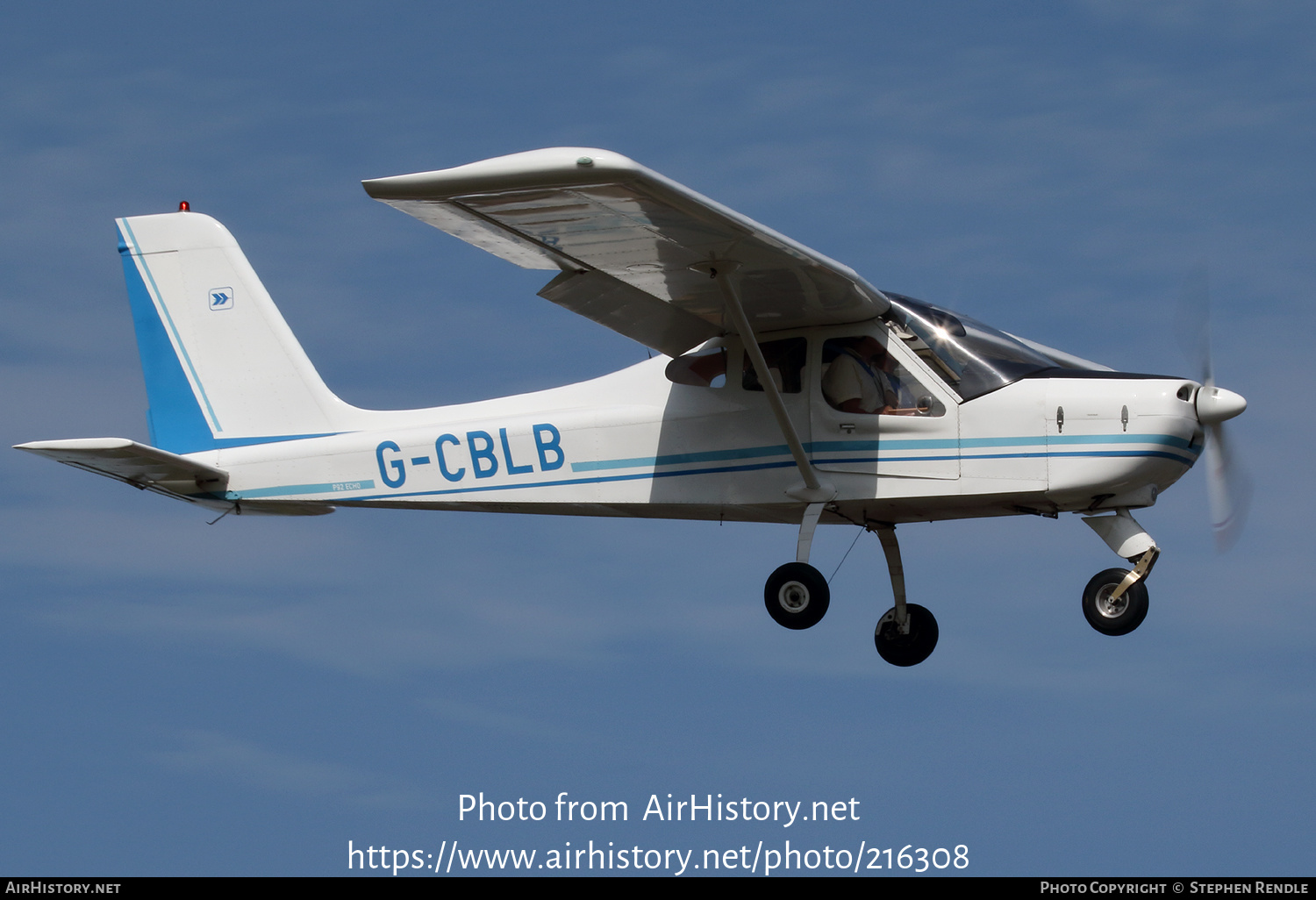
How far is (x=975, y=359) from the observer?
14602 millimetres

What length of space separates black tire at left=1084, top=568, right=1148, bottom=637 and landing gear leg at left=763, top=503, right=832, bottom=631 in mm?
2056

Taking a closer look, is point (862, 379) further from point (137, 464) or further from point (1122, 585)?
point (137, 464)

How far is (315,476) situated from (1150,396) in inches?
288

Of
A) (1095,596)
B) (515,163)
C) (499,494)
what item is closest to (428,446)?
(499,494)

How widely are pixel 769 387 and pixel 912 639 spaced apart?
280 centimetres

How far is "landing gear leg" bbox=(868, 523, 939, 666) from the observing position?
15.9 metres

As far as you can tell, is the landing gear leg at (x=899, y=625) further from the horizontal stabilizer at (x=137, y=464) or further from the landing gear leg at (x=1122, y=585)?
the horizontal stabilizer at (x=137, y=464)

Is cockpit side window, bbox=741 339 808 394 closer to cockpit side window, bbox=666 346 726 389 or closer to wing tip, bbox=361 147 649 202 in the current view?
cockpit side window, bbox=666 346 726 389

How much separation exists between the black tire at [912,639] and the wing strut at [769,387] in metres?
1.73

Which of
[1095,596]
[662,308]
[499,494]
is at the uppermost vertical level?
[662,308]

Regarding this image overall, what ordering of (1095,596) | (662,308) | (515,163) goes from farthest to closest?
1. (662,308)
2. (1095,596)
3. (515,163)

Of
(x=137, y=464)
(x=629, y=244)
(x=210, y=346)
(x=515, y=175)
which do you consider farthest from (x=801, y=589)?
(x=210, y=346)

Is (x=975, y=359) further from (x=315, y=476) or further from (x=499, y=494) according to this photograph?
(x=315, y=476)

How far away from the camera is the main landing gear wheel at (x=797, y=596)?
14.8 metres
